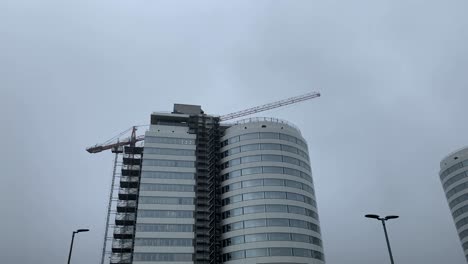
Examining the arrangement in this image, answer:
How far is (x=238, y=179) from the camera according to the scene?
114 m

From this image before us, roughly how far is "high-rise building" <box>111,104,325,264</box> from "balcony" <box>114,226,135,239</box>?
0.87 feet

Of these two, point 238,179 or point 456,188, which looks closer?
point 238,179

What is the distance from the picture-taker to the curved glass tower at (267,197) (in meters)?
103

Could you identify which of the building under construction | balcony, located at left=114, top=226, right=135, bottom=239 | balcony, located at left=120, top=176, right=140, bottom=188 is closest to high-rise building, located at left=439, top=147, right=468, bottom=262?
the building under construction

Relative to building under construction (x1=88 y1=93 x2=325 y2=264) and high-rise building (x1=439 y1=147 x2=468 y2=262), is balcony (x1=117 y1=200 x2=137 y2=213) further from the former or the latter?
high-rise building (x1=439 y1=147 x2=468 y2=262)

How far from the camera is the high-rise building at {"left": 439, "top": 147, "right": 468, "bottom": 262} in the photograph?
125844 millimetres

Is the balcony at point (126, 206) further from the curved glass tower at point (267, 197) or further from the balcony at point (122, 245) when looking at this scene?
the curved glass tower at point (267, 197)

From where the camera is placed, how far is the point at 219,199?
384 ft

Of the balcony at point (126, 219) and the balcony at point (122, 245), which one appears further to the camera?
the balcony at point (126, 219)

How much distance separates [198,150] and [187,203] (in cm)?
1703

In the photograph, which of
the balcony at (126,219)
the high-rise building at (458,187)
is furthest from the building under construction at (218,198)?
the high-rise building at (458,187)

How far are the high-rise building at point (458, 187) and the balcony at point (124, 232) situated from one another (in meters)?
94.9

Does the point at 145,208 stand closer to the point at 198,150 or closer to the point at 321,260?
the point at 198,150

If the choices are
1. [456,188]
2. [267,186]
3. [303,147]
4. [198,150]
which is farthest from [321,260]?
[456,188]
